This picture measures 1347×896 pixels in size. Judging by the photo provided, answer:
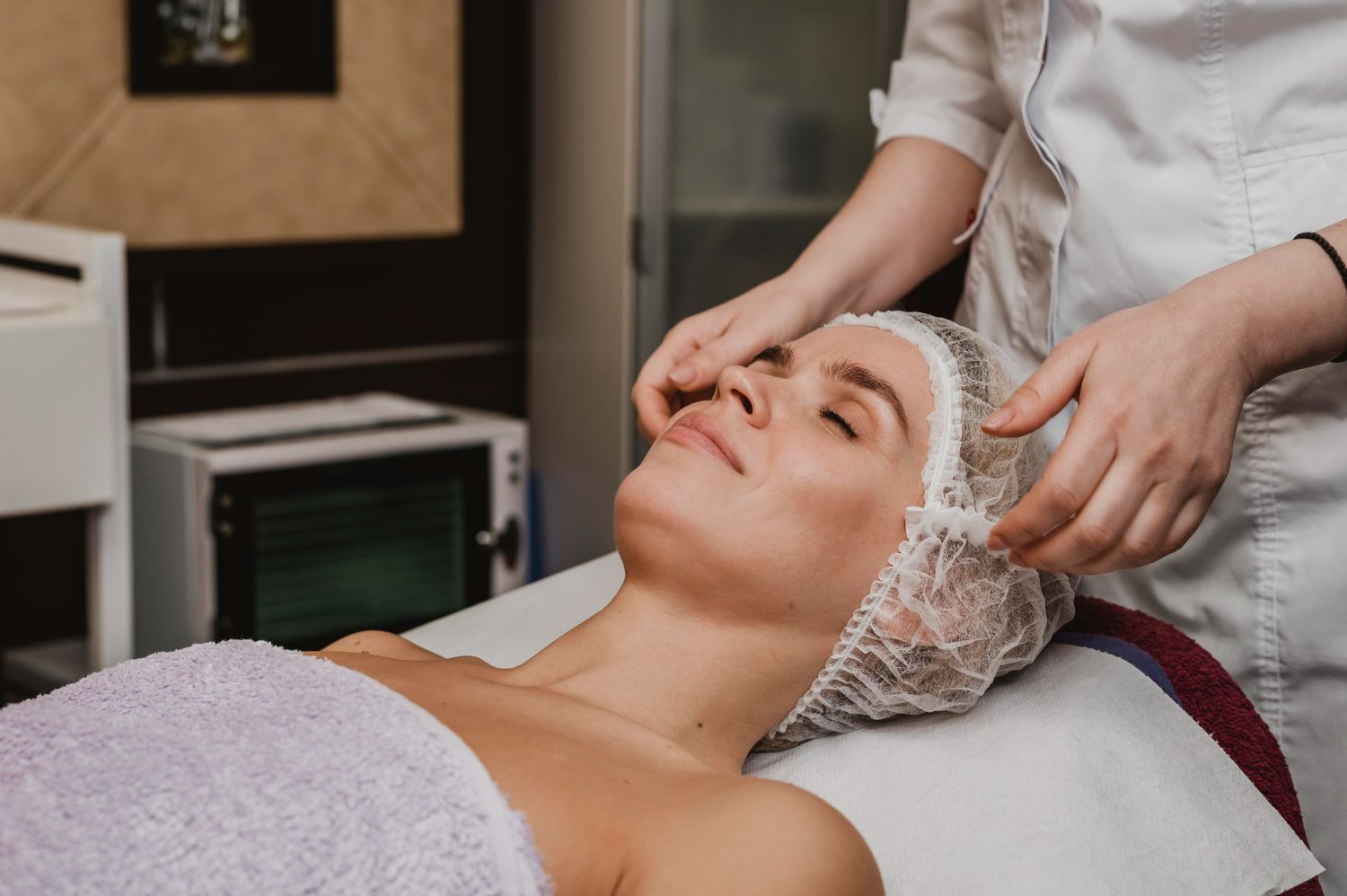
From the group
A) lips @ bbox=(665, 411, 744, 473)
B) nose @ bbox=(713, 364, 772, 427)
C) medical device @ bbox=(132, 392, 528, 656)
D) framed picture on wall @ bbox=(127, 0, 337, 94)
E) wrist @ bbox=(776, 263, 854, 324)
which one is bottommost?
medical device @ bbox=(132, 392, 528, 656)

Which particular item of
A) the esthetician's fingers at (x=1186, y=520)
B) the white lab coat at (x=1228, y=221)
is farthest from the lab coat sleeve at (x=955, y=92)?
the esthetician's fingers at (x=1186, y=520)

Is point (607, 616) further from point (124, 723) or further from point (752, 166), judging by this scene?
point (752, 166)

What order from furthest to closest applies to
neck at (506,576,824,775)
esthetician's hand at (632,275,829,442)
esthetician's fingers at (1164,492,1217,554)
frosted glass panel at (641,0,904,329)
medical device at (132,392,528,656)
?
frosted glass panel at (641,0,904,329) → medical device at (132,392,528,656) → esthetician's hand at (632,275,829,442) → neck at (506,576,824,775) → esthetician's fingers at (1164,492,1217,554)

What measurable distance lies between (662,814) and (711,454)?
36cm

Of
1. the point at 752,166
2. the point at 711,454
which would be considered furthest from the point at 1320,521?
the point at 752,166

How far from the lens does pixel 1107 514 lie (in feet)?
3.31

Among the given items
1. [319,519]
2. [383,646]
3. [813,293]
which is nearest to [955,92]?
[813,293]

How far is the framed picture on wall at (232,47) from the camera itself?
286 centimetres

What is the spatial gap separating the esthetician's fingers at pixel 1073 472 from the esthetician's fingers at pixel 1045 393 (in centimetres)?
3

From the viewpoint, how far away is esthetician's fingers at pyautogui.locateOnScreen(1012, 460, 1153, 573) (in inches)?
39.8

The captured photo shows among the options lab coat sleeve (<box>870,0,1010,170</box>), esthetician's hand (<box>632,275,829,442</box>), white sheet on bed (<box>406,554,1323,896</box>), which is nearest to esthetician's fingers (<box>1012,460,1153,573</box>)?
white sheet on bed (<box>406,554,1323,896</box>)

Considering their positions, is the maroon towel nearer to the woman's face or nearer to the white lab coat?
the white lab coat

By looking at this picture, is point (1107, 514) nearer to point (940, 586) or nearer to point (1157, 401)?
point (1157, 401)

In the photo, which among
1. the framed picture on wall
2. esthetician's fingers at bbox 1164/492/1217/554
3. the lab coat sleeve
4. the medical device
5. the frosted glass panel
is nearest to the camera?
esthetician's fingers at bbox 1164/492/1217/554
